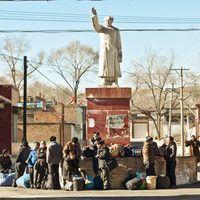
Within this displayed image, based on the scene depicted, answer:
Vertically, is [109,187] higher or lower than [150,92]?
lower

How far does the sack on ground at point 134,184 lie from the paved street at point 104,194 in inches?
13.9

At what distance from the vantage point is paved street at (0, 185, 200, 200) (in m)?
16.4

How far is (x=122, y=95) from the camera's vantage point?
22.8 m

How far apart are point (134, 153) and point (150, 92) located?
2557 inches

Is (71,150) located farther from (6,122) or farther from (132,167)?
(6,122)

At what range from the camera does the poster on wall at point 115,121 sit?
2278 centimetres

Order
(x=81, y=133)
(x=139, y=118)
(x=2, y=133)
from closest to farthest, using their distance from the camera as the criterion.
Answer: (x=2, y=133)
(x=81, y=133)
(x=139, y=118)

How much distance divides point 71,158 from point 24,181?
2121mm

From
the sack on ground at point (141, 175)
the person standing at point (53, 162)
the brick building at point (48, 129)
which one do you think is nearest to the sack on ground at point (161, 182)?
the sack on ground at point (141, 175)

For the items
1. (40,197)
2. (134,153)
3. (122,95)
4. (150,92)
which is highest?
(150,92)

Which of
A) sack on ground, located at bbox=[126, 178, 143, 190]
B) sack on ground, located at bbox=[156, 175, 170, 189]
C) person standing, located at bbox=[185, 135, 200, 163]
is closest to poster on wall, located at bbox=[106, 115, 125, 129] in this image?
person standing, located at bbox=[185, 135, 200, 163]

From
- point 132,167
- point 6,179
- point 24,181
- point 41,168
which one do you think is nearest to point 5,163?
point 6,179

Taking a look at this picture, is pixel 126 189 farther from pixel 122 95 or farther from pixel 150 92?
pixel 150 92

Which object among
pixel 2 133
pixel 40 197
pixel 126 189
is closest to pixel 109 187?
pixel 126 189
